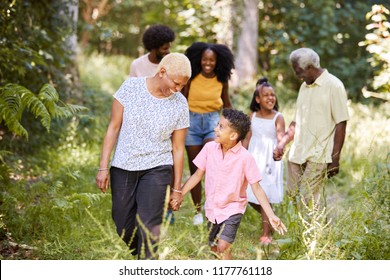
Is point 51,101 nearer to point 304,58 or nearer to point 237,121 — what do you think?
point 237,121

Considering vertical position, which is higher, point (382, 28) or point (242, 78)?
point (382, 28)

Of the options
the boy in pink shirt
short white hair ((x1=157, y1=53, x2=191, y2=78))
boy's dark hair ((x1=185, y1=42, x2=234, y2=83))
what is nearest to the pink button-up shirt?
the boy in pink shirt

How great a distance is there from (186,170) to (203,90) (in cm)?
315

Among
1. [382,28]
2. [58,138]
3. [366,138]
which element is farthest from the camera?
[366,138]

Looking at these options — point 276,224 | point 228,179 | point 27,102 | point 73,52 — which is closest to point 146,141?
point 228,179

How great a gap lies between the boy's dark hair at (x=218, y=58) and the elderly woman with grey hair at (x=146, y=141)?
1.80 meters

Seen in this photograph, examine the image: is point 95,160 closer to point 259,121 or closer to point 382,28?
point 259,121

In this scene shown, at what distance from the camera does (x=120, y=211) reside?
15.3ft

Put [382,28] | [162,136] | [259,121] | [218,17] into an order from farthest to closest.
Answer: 1. [218,17]
2. [382,28]
3. [259,121]
4. [162,136]

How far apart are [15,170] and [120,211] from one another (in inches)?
119

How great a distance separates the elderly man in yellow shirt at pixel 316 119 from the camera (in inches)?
224

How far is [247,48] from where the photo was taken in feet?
48.3

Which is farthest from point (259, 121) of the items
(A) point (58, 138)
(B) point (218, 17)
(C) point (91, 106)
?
(B) point (218, 17)

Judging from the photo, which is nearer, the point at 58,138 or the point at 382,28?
the point at 382,28
